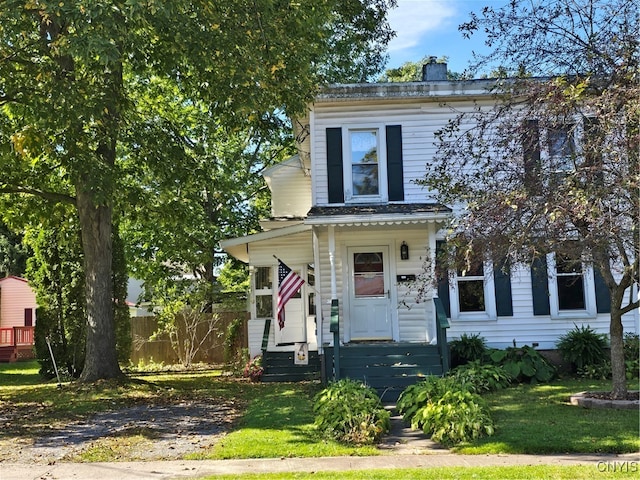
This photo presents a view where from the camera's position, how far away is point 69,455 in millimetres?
7688

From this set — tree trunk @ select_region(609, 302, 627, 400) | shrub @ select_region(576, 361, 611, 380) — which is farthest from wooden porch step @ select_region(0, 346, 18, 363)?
tree trunk @ select_region(609, 302, 627, 400)

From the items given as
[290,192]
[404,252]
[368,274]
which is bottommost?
[368,274]

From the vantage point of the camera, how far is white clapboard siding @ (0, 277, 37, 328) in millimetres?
31031

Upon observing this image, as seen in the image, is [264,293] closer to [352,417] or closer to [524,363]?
[524,363]

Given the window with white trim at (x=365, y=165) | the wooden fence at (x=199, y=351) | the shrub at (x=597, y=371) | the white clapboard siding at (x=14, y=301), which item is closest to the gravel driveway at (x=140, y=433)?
the window with white trim at (x=365, y=165)

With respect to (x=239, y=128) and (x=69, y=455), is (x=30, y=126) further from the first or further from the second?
(x=69, y=455)

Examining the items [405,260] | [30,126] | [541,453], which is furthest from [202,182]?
[541,453]

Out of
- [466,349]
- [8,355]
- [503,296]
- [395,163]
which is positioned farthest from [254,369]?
[8,355]

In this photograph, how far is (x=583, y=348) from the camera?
1318cm

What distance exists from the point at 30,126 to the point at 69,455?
6.43 meters

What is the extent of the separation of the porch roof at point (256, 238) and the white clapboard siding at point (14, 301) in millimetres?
19113

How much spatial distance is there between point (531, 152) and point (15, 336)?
23.7m

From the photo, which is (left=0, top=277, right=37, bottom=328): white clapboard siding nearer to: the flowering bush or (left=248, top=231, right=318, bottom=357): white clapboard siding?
(left=248, top=231, right=318, bottom=357): white clapboard siding

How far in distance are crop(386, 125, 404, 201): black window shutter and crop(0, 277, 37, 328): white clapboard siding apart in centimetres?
2385
